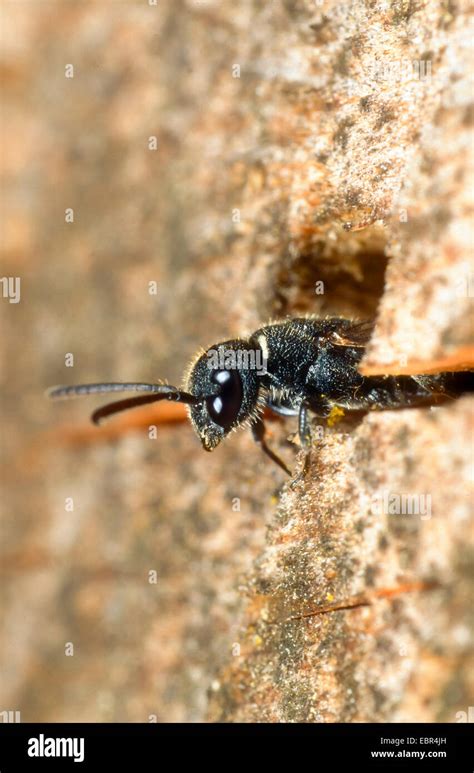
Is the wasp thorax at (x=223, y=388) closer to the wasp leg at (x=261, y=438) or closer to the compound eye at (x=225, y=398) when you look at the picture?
the compound eye at (x=225, y=398)

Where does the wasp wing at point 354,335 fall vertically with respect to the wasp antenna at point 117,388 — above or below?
above

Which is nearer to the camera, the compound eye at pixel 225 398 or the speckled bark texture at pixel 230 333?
the speckled bark texture at pixel 230 333

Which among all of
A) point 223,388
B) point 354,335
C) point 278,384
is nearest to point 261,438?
point 278,384

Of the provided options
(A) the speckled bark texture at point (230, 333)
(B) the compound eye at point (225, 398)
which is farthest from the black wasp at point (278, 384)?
(A) the speckled bark texture at point (230, 333)

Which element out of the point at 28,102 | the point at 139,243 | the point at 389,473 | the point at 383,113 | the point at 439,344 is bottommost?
the point at 389,473

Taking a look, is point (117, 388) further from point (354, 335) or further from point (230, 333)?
point (354, 335)

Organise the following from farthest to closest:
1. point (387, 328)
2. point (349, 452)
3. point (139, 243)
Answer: point (139, 243)
point (349, 452)
point (387, 328)
